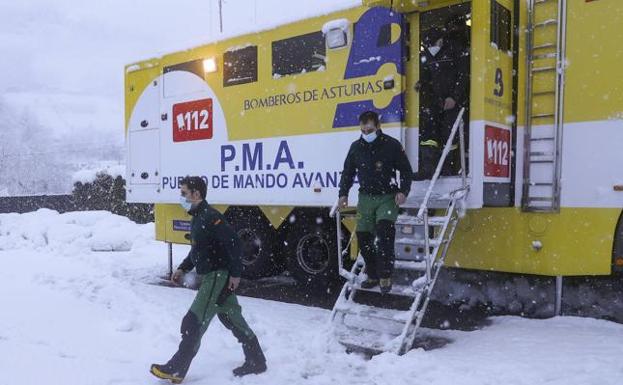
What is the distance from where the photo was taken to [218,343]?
5230 millimetres

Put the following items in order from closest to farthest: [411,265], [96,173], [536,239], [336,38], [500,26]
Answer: [411,265] → [536,239] → [500,26] → [336,38] → [96,173]

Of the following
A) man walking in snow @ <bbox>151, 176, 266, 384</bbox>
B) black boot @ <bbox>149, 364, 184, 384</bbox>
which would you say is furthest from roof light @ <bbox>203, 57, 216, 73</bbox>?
black boot @ <bbox>149, 364, 184, 384</bbox>

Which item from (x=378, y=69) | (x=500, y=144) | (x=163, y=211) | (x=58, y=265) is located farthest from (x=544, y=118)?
(x=58, y=265)

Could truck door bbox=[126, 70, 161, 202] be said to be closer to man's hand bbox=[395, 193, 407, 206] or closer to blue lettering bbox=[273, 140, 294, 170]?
blue lettering bbox=[273, 140, 294, 170]

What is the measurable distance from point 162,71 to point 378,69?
3936mm

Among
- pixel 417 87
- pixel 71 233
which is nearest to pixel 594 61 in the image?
pixel 417 87

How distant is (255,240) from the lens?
8062 mm

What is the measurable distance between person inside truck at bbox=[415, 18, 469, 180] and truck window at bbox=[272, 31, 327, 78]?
3.96ft

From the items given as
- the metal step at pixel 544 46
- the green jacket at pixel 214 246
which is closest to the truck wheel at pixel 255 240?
the green jacket at pixel 214 246

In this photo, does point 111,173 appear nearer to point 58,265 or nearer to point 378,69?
point 58,265

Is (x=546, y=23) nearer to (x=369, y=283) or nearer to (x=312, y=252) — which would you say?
(x=369, y=283)

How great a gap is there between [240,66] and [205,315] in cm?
427

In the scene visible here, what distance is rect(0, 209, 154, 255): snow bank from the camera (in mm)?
12250

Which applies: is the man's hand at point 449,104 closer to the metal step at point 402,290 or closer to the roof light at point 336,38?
the roof light at point 336,38
